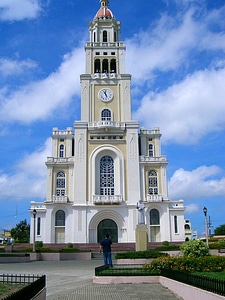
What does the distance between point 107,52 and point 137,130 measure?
13.0 metres

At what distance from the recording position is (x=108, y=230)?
42.8 metres

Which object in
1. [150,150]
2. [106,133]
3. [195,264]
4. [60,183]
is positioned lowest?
[195,264]

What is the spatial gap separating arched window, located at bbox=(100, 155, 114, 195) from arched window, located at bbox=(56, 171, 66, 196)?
15.7ft

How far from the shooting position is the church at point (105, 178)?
41.8 m

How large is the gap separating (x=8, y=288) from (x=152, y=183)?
35.2 metres

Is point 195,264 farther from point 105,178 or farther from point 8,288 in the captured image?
point 105,178

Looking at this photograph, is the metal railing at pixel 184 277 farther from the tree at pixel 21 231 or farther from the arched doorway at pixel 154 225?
the tree at pixel 21 231

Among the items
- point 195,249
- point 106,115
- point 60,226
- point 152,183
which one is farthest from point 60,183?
point 195,249

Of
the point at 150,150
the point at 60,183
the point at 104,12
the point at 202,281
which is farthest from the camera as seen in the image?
the point at 104,12

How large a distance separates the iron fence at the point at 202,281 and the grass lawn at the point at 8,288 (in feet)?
15.2

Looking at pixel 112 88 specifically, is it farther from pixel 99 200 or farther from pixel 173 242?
pixel 173 242

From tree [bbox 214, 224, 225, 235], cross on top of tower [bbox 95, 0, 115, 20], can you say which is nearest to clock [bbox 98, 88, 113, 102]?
cross on top of tower [bbox 95, 0, 115, 20]

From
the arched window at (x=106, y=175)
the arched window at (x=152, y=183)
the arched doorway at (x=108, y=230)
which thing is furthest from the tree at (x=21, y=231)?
the arched window at (x=152, y=183)

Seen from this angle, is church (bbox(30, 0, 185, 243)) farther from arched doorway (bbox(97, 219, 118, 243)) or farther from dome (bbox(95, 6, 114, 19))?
dome (bbox(95, 6, 114, 19))
